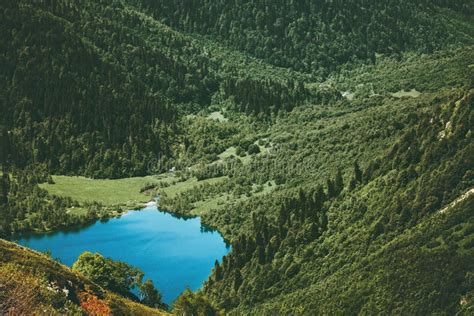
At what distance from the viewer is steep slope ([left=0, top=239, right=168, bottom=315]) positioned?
108 m

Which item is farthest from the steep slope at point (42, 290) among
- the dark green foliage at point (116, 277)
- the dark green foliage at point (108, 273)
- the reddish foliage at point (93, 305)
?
the dark green foliage at point (116, 277)

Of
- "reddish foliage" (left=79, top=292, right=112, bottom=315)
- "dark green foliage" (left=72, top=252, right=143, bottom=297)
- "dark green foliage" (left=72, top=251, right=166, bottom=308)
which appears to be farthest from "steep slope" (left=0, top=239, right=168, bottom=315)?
"dark green foliage" (left=72, top=251, right=166, bottom=308)

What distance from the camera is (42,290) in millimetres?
114938

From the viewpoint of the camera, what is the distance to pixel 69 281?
124625 mm

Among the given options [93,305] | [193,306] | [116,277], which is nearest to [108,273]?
[116,277]

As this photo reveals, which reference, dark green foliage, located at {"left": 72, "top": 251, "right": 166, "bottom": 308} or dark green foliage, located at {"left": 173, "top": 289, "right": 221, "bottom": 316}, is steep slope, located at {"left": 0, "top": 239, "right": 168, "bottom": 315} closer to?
dark green foliage, located at {"left": 173, "top": 289, "right": 221, "bottom": 316}

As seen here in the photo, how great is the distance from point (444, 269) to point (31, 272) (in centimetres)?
8741

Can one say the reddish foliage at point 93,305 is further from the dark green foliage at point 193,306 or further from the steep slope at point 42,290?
the dark green foliage at point 193,306

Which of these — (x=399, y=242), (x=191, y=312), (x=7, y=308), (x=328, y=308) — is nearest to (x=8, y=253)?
(x=7, y=308)

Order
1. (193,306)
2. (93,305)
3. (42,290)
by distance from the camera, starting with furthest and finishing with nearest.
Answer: (193,306)
(93,305)
(42,290)

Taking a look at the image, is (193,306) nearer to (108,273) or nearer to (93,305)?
(108,273)

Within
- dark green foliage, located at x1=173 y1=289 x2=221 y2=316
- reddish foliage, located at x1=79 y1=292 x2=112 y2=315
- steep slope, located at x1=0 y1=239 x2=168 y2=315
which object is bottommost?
dark green foliage, located at x1=173 y1=289 x2=221 y2=316

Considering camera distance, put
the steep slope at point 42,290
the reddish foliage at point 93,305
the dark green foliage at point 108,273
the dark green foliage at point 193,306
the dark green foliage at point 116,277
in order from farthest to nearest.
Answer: the dark green foliage at point 116,277
the dark green foliage at point 108,273
the dark green foliage at point 193,306
the reddish foliage at point 93,305
the steep slope at point 42,290

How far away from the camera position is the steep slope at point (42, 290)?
10794 cm
